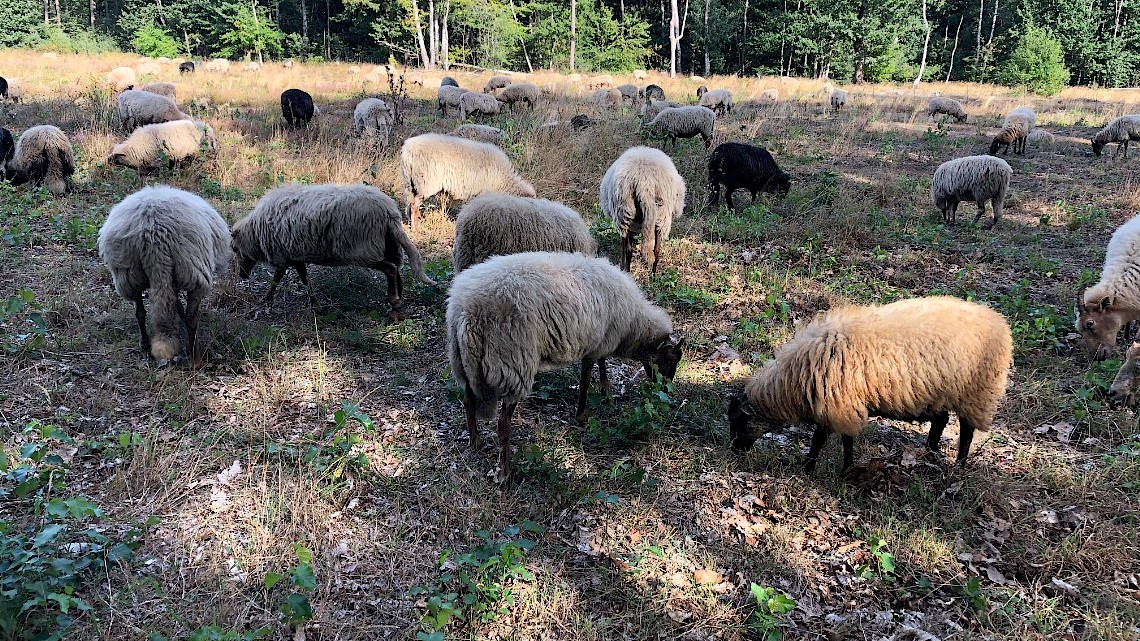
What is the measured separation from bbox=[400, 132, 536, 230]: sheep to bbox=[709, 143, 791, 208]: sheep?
351cm

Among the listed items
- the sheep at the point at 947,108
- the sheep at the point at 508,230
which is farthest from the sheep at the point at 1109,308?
the sheep at the point at 947,108

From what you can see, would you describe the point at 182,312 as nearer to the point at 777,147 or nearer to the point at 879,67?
the point at 777,147

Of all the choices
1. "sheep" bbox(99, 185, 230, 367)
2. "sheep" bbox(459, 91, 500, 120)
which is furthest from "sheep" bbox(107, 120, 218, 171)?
"sheep" bbox(459, 91, 500, 120)

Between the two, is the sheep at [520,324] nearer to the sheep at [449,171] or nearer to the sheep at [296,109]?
the sheep at [449,171]

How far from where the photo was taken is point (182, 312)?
16.9ft

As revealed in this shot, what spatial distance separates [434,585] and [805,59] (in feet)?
156

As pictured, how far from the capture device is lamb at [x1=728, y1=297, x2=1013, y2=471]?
3.97 meters

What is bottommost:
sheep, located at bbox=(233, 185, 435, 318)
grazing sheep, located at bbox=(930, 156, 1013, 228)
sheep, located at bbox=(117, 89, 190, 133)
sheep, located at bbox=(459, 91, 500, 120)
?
sheep, located at bbox=(233, 185, 435, 318)

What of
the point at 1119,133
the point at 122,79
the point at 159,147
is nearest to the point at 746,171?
the point at 159,147

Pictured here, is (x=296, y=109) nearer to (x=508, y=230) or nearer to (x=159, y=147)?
(x=159, y=147)

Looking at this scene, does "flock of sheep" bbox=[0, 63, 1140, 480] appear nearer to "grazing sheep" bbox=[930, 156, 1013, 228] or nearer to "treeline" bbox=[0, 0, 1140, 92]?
"grazing sheep" bbox=[930, 156, 1013, 228]

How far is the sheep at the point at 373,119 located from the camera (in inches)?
527

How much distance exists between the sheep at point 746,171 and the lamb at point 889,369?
615 centimetres

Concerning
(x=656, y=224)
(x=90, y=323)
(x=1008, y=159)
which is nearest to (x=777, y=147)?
(x=1008, y=159)
